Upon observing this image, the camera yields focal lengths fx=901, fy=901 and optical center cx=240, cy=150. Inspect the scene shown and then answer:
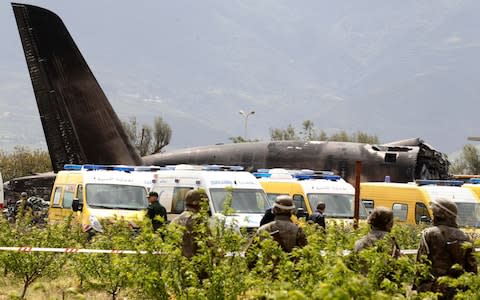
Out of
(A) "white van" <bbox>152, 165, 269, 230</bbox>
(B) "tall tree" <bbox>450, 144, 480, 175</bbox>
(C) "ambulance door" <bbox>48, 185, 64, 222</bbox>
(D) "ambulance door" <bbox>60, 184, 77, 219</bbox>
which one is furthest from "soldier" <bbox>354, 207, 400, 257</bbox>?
(B) "tall tree" <bbox>450, 144, 480, 175</bbox>

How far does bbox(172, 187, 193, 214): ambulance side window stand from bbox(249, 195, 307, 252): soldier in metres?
12.2

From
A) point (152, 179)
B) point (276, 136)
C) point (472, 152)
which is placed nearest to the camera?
point (152, 179)

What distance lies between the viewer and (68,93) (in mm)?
37125

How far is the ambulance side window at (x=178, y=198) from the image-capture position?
74.8 feet

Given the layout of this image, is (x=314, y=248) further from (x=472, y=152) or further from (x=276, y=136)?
(x=276, y=136)

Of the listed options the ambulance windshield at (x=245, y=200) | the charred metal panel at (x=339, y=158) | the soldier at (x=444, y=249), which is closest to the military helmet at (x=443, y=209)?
the soldier at (x=444, y=249)

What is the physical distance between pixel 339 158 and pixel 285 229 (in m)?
27.5

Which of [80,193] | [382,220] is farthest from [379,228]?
[80,193]

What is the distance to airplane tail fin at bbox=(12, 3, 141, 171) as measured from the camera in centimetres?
3669

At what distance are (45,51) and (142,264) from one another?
96.8ft

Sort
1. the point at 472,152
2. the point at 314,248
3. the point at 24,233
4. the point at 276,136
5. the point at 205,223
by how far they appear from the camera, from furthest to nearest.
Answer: the point at 276,136
the point at 472,152
the point at 24,233
the point at 205,223
the point at 314,248

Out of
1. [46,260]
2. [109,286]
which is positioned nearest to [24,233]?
[46,260]

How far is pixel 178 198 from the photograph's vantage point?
22938mm

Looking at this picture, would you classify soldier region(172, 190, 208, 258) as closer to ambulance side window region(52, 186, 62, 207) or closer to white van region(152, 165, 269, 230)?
white van region(152, 165, 269, 230)
